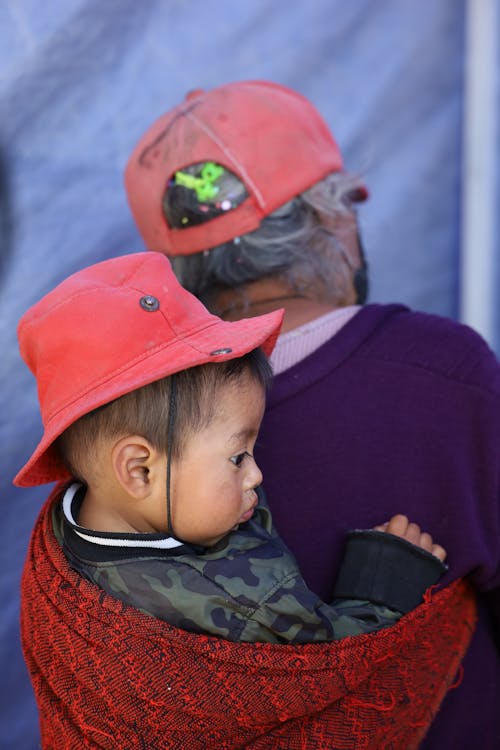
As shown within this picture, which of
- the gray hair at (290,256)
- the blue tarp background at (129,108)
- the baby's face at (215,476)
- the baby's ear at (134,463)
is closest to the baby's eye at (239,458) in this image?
the baby's face at (215,476)

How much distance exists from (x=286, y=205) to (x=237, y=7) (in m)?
0.80

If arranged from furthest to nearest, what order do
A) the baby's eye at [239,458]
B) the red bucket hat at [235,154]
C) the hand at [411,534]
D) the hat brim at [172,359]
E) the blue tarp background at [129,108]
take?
the blue tarp background at [129,108]
the red bucket hat at [235,154]
the hand at [411,534]
the baby's eye at [239,458]
the hat brim at [172,359]

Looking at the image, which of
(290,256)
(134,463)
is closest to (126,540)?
(134,463)

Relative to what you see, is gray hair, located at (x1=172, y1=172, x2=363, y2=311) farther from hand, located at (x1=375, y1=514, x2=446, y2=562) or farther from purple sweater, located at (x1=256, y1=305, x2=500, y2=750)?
hand, located at (x1=375, y1=514, x2=446, y2=562)

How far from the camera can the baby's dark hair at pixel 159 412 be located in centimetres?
129

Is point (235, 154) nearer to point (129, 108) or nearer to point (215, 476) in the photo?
point (129, 108)

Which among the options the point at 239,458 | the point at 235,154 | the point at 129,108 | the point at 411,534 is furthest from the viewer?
the point at 129,108

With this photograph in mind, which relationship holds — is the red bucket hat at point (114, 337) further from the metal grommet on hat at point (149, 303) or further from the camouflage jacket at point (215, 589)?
the camouflage jacket at point (215, 589)

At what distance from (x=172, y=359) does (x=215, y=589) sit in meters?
0.32

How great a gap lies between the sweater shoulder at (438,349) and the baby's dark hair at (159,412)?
0.36 meters

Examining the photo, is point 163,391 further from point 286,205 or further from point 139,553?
point 286,205

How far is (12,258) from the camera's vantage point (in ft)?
7.04

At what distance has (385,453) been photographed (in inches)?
60.9

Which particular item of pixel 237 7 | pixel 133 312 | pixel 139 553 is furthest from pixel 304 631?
pixel 237 7
